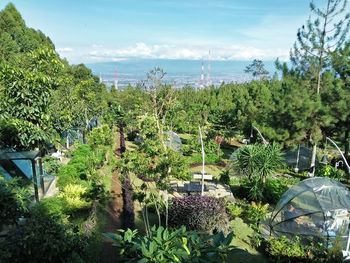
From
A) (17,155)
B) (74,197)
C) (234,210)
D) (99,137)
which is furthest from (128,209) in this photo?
(99,137)

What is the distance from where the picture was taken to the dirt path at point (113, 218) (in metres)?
9.41

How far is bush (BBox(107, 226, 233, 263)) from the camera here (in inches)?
201

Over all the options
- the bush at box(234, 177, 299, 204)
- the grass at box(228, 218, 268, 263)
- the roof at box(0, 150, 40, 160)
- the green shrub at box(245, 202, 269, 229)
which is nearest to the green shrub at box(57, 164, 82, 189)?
the roof at box(0, 150, 40, 160)

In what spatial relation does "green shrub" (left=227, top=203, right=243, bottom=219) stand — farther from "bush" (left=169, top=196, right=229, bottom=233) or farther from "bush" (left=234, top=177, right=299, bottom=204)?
"bush" (left=234, top=177, right=299, bottom=204)

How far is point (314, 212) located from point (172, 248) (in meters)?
7.38

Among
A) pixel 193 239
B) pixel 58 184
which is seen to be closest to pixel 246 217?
pixel 58 184

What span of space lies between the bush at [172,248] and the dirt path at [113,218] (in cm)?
401

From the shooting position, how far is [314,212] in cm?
1120

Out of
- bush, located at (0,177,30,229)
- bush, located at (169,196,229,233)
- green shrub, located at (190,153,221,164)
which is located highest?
bush, located at (0,177,30,229)

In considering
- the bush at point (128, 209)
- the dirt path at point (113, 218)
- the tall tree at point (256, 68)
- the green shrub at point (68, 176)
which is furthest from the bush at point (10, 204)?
the tall tree at point (256, 68)

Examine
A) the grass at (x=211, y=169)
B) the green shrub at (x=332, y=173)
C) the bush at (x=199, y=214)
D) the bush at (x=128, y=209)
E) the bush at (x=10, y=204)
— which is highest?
the bush at (x=10, y=204)

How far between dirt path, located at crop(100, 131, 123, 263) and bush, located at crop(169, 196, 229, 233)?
1950 mm

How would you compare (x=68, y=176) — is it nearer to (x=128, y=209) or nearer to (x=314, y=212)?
(x=128, y=209)

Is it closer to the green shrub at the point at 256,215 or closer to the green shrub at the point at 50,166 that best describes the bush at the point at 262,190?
the green shrub at the point at 256,215
